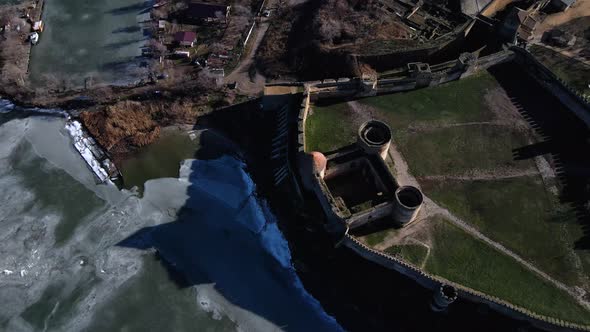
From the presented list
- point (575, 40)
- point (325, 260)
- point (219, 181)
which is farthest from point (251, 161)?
point (575, 40)

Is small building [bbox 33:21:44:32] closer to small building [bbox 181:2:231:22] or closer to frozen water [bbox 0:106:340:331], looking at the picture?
small building [bbox 181:2:231:22]

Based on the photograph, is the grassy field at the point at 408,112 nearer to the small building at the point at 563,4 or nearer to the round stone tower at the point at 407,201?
the round stone tower at the point at 407,201

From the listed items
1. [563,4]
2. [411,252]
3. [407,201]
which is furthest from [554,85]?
[411,252]

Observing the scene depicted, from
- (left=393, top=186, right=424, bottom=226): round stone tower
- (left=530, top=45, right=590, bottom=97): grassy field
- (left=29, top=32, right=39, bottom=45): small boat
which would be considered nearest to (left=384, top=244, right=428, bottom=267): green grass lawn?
(left=393, top=186, right=424, bottom=226): round stone tower

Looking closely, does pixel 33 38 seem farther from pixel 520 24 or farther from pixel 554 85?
pixel 554 85

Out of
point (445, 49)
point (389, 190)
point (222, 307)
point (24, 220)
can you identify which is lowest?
point (222, 307)

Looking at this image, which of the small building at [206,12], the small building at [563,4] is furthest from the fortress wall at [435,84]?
the small building at [206,12]

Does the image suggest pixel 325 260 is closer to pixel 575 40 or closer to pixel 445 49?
pixel 445 49
